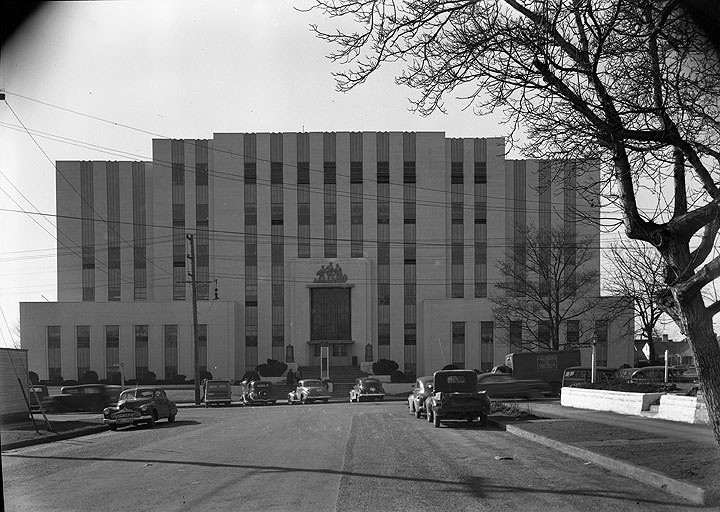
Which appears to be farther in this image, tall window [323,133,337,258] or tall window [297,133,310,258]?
tall window [297,133,310,258]

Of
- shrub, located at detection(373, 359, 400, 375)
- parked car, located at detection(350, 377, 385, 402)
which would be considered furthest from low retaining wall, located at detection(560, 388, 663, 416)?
shrub, located at detection(373, 359, 400, 375)

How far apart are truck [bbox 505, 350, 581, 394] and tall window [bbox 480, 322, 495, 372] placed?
64.6 ft

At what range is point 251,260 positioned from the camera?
7331 centimetres

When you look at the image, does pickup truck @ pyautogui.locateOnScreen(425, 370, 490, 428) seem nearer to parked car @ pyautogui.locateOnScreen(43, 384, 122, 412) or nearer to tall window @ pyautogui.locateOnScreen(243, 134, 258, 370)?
parked car @ pyautogui.locateOnScreen(43, 384, 122, 412)

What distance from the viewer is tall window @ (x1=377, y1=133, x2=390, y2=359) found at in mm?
73062

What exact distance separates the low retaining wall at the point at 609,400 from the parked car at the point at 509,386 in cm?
974

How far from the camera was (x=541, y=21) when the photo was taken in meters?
12.1

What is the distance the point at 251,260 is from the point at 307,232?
224 inches

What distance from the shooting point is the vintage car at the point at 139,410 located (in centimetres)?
2767

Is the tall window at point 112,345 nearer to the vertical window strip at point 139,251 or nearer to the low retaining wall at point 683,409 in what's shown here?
the vertical window strip at point 139,251

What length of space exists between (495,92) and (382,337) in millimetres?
60687

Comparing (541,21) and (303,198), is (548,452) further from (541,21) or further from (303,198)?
(303,198)

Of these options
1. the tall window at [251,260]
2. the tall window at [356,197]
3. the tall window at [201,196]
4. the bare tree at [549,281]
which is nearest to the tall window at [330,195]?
the tall window at [356,197]

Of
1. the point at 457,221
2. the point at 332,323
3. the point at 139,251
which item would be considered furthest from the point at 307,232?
the point at 139,251
